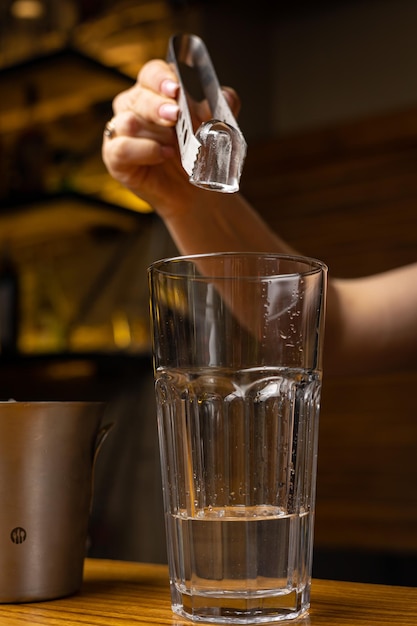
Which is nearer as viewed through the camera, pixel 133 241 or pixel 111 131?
pixel 111 131

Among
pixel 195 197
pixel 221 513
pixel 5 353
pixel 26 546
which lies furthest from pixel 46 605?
pixel 5 353

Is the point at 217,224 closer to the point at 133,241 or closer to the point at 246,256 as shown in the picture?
the point at 246,256

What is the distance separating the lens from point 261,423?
54 cm

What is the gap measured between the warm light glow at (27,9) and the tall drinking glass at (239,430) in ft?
7.75

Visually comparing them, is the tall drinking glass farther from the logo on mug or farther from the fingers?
the fingers

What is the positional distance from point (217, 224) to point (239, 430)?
0.52m

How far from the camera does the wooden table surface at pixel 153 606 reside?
52 centimetres

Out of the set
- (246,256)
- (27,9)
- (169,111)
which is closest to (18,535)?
(246,256)

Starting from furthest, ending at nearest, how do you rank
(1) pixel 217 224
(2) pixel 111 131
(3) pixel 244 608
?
(1) pixel 217 224
(2) pixel 111 131
(3) pixel 244 608

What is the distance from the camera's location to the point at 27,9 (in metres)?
2.72

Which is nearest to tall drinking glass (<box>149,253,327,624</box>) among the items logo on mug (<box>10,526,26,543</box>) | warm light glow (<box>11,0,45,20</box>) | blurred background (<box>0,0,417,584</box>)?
logo on mug (<box>10,526,26,543</box>)

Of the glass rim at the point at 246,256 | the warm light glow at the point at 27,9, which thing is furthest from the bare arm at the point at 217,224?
the warm light glow at the point at 27,9

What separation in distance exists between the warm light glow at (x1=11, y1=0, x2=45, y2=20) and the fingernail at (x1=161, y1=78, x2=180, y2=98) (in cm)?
204

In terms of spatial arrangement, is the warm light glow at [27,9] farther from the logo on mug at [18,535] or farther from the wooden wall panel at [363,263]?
the logo on mug at [18,535]
